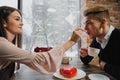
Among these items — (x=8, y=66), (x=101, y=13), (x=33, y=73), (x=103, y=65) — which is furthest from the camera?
(x=101, y=13)

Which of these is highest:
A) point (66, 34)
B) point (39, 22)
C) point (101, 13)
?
point (101, 13)

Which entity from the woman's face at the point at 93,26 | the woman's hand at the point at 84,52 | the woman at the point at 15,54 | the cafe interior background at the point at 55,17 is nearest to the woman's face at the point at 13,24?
the woman at the point at 15,54

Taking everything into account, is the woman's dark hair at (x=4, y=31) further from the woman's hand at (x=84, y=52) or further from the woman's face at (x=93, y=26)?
the woman's hand at (x=84, y=52)

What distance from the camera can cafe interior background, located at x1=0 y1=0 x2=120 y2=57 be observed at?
3.88m

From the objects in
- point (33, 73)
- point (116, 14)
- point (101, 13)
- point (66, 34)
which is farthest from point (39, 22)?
point (33, 73)

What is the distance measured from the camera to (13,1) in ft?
11.1

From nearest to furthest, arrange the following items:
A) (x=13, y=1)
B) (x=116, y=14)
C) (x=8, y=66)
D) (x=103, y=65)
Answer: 1. (x=8, y=66)
2. (x=103, y=65)
3. (x=13, y=1)
4. (x=116, y=14)

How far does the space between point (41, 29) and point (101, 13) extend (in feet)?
7.72

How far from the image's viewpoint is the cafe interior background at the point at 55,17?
153 inches

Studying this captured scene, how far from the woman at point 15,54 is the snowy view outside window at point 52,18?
247 cm

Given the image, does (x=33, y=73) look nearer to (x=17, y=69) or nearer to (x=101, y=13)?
(x=17, y=69)

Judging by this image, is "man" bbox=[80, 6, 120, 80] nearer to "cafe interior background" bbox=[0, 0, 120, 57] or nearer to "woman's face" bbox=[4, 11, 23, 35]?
"woman's face" bbox=[4, 11, 23, 35]

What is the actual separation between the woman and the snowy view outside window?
247cm

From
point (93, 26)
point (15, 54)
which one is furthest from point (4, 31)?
point (93, 26)
